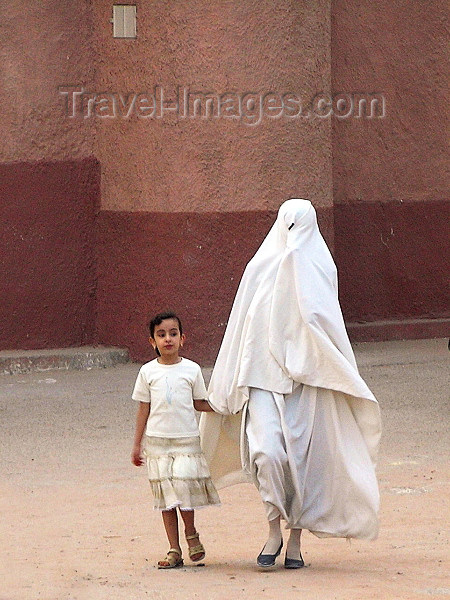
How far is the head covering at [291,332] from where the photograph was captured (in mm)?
5145

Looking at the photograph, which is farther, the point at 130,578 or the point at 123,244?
the point at 123,244

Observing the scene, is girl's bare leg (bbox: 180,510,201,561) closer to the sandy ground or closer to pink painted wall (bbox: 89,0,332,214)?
the sandy ground

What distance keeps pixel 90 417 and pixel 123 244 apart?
239 centimetres

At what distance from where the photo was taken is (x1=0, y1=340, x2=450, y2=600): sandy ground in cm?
493

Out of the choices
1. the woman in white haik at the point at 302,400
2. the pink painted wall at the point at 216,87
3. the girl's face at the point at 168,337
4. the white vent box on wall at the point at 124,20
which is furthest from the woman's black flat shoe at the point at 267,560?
the white vent box on wall at the point at 124,20

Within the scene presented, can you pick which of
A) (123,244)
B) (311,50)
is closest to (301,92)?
(311,50)

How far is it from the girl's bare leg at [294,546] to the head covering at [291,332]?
0.46 meters

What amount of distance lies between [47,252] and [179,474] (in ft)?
18.7

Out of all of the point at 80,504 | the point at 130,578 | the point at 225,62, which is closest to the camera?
the point at 130,578

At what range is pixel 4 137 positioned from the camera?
34.5ft

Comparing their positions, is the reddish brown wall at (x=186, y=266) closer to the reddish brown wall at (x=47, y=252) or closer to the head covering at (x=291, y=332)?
the reddish brown wall at (x=47, y=252)

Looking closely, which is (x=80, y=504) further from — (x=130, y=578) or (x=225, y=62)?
(x=225, y=62)

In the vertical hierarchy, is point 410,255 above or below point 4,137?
below

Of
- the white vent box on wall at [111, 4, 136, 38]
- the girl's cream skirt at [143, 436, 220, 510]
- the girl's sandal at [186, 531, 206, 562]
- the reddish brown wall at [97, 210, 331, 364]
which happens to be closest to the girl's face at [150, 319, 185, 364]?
the girl's cream skirt at [143, 436, 220, 510]
